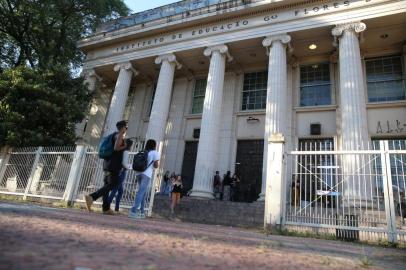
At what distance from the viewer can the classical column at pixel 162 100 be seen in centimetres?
1486

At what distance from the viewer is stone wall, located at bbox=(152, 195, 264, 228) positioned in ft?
32.7

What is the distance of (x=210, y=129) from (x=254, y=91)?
4.37m

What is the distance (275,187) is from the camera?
22.8 ft

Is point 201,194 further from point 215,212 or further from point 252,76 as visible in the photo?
point 252,76

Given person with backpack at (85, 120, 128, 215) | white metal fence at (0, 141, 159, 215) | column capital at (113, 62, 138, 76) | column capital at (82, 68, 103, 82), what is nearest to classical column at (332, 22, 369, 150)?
white metal fence at (0, 141, 159, 215)

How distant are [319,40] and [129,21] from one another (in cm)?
1104

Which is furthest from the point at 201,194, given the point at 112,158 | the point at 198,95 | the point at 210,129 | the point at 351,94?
the point at 112,158

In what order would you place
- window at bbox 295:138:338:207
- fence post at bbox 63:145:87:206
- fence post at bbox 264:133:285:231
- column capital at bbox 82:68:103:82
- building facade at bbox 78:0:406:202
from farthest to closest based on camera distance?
1. column capital at bbox 82:68:103:82
2. building facade at bbox 78:0:406:202
3. fence post at bbox 63:145:87:206
4. window at bbox 295:138:338:207
5. fence post at bbox 264:133:285:231

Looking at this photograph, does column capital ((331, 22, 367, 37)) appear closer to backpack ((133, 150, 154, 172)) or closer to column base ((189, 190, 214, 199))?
column base ((189, 190, 214, 199))

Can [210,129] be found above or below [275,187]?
above

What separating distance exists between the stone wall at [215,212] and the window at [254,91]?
655cm

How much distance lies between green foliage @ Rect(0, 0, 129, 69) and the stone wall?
39.6 ft

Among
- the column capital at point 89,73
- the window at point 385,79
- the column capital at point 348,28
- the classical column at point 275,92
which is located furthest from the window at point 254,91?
the column capital at point 89,73

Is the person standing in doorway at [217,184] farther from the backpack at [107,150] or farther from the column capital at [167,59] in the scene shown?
the backpack at [107,150]
